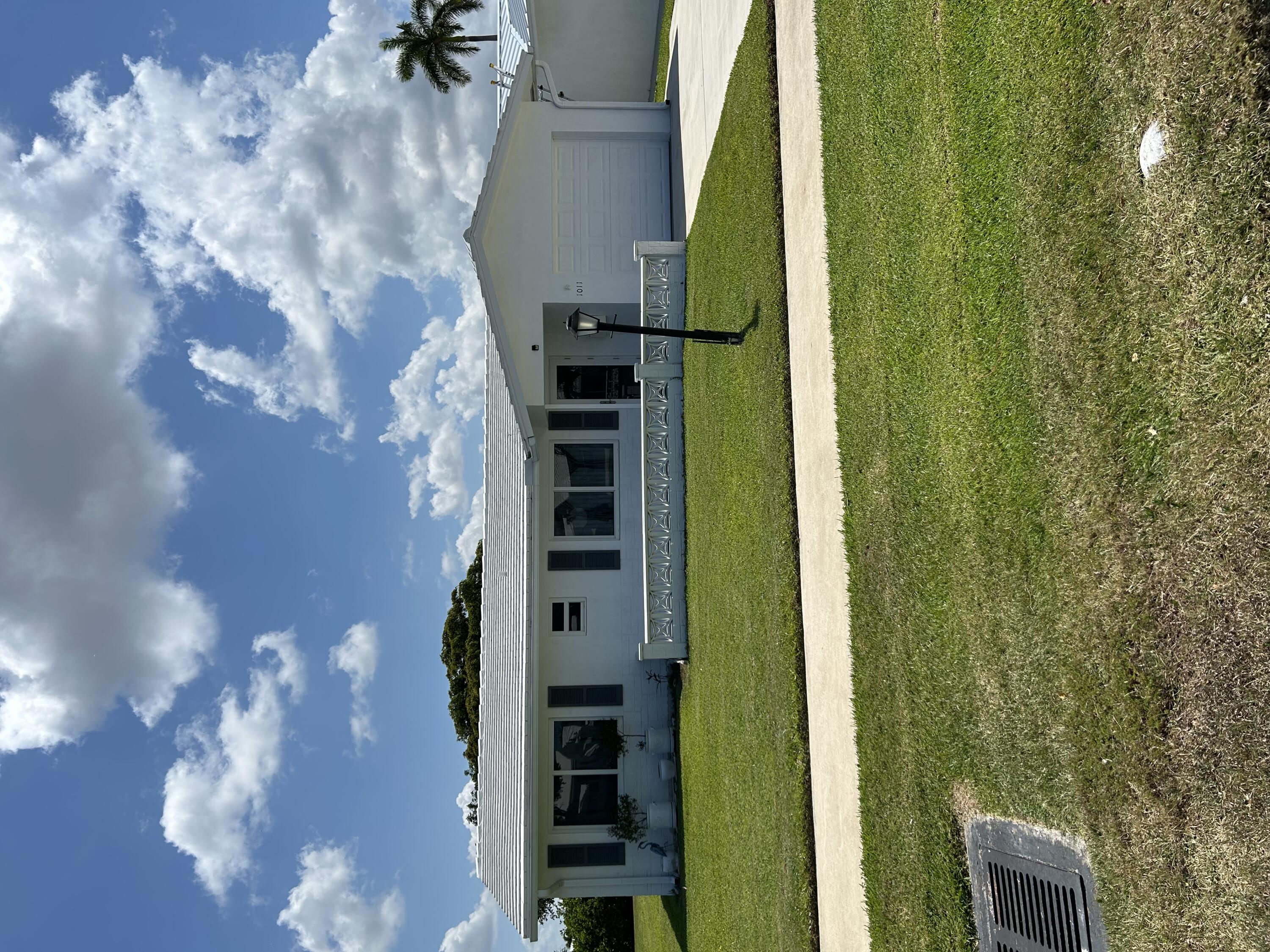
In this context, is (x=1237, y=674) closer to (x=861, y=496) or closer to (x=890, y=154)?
(x=861, y=496)

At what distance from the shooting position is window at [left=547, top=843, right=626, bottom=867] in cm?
1656

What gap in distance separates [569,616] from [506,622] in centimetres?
131

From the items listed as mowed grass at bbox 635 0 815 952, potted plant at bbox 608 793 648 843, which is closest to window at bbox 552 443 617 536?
mowed grass at bbox 635 0 815 952

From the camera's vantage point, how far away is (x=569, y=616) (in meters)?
17.1

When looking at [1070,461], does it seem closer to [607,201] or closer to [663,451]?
[663,451]

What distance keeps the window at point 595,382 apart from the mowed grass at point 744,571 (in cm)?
284

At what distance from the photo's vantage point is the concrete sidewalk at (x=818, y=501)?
825 centimetres

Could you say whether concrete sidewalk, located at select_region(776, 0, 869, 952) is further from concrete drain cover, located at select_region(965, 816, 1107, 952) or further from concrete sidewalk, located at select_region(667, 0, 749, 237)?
concrete sidewalk, located at select_region(667, 0, 749, 237)

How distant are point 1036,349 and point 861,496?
264 cm

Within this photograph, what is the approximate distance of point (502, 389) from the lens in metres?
17.1

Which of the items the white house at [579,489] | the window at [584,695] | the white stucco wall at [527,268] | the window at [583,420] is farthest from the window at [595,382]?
the window at [584,695]

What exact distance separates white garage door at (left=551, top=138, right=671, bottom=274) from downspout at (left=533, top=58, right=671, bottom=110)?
1.99 ft

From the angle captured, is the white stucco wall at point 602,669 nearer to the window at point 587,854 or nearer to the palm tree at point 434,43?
the window at point 587,854

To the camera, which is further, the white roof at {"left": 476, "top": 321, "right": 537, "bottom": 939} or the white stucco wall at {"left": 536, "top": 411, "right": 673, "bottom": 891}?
the white stucco wall at {"left": 536, "top": 411, "right": 673, "bottom": 891}
